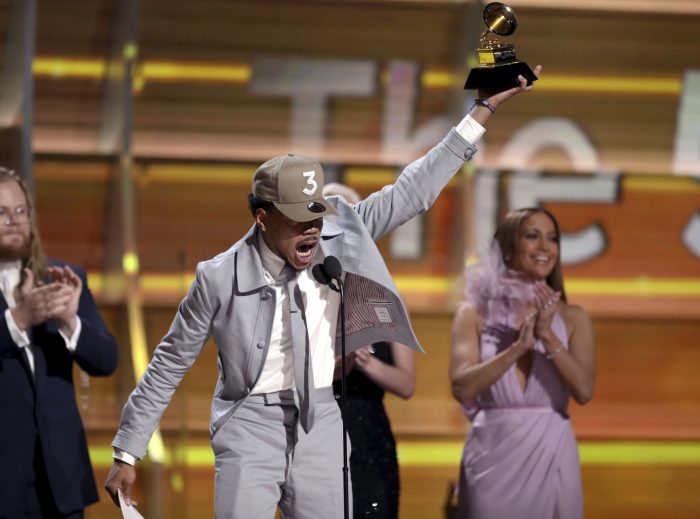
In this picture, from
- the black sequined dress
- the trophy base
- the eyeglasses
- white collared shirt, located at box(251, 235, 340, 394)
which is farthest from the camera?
the black sequined dress

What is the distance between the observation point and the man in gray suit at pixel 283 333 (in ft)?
9.55

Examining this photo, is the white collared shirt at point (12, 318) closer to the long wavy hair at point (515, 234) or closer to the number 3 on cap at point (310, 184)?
the number 3 on cap at point (310, 184)

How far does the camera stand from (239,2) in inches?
232

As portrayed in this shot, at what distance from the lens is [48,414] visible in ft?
11.4

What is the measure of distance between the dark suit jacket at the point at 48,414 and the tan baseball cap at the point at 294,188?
925mm

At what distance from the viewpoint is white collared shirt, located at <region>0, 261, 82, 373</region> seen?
137 inches

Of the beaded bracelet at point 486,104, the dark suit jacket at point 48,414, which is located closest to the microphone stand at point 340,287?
the beaded bracelet at point 486,104

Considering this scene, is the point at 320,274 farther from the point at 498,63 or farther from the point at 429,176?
the point at 498,63

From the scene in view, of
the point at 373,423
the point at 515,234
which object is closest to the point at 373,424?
the point at 373,423

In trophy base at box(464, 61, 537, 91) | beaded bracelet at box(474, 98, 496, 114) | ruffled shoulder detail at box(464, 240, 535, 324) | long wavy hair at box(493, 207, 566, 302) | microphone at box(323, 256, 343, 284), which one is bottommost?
ruffled shoulder detail at box(464, 240, 535, 324)

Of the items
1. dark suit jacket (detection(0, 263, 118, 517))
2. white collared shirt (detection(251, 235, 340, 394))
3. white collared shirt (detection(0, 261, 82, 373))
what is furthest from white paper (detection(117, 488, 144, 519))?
white collared shirt (detection(0, 261, 82, 373))

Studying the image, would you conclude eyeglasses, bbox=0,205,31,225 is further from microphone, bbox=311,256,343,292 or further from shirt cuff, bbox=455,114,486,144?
shirt cuff, bbox=455,114,486,144

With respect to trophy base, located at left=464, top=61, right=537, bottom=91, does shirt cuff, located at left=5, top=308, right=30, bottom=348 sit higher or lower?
lower

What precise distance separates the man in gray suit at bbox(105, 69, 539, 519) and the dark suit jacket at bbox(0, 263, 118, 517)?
0.50 meters
